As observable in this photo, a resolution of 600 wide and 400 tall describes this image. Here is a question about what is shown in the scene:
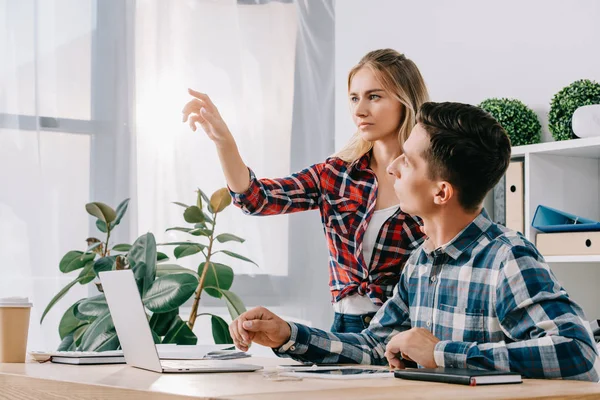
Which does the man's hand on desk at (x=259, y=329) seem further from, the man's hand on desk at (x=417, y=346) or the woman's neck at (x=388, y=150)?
the woman's neck at (x=388, y=150)

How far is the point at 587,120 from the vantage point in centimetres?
234

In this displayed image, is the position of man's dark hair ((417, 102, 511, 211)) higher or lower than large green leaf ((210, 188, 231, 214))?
higher

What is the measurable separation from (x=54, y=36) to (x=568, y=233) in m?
2.02

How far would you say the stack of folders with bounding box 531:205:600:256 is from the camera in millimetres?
2301

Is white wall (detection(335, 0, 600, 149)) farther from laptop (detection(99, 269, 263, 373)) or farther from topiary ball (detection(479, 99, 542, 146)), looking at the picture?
laptop (detection(99, 269, 263, 373))

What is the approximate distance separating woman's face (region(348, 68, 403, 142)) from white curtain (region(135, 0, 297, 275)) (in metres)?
1.50

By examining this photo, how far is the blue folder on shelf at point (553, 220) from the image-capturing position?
7.83ft

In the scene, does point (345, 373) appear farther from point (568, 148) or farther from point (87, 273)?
point (87, 273)

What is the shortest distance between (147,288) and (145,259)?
9cm

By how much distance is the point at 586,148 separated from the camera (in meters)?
2.38

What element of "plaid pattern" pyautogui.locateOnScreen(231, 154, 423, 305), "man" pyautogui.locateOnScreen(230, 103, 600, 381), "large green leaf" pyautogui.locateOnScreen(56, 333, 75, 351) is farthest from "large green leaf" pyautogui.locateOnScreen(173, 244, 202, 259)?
"man" pyautogui.locateOnScreen(230, 103, 600, 381)

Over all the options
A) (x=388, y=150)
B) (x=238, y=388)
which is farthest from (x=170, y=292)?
(x=238, y=388)

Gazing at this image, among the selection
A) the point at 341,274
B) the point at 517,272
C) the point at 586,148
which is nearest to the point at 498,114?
the point at 586,148

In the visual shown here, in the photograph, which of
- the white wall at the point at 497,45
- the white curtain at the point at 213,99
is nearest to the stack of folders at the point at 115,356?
the white wall at the point at 497,45
